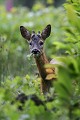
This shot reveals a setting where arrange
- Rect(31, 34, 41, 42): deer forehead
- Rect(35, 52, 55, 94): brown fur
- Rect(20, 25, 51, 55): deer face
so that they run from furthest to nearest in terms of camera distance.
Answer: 1. Rect(31, 34, 41, 42): deer forehead
2. Rect(20, 25, 51, 55): deer face
3. Rect(35, 52, 55, 94): brown fur

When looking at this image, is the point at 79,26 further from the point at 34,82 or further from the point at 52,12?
the point at 52,12

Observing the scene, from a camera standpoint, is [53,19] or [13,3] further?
[13,3]

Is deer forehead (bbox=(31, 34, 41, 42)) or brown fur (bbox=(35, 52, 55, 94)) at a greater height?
deer forehead (bbox=(31, 34, 41, 42))

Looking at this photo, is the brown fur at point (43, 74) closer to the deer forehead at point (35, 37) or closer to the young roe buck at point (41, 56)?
the young roe buck at point (41, 56)

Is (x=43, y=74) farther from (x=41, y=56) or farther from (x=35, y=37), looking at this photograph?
(x=35, y=37)

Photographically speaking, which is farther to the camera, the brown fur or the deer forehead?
the deer forehead

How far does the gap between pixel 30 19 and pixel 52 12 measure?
5.18 ft

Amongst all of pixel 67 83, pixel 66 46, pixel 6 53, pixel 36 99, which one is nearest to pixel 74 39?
pixel 66 46

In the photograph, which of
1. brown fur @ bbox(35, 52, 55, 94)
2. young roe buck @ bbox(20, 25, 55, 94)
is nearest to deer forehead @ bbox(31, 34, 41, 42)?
young roe buck @ bbox(20, 25, 55, 94)

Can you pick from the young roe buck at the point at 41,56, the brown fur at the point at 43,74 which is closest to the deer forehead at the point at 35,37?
the young roe buck at the point at 41,56

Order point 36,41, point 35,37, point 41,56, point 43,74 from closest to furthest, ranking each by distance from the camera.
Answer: point 43,74, point 41,56, point 36,41, point 35,37

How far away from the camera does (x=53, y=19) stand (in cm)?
1862

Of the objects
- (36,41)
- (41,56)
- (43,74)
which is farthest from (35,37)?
(43,74)

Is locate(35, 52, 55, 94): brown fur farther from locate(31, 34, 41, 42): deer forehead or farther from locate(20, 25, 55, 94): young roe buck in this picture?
locate(31, 34, 41, 42): deer forehead
